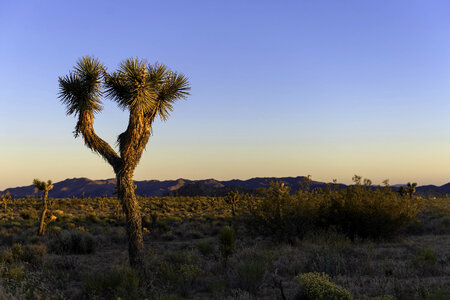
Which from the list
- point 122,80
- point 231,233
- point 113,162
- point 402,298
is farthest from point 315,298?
point 122,80

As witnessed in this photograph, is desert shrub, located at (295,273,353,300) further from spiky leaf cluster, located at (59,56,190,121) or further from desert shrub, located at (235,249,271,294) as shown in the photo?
spiky leaf cluster, located at (59,56,190,121)

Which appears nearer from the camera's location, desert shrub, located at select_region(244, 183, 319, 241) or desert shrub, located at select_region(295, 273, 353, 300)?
desert shrub, located at select_region(295, 273, 353, 300)

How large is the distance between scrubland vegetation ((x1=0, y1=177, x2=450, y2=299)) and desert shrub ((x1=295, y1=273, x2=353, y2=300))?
20mm

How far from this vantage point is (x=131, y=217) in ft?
31.6

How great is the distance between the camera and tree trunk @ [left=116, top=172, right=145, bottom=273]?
9383mm

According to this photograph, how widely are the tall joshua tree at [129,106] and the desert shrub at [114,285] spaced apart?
3.91 ft

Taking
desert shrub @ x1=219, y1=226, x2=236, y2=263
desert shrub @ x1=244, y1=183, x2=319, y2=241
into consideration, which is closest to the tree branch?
desert shrub @ x1=219, y1=226, x2=236, y2=263

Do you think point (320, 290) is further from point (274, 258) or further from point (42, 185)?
point (42, 185)

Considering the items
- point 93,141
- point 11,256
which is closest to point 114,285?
point 93,141

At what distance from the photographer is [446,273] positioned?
9.02 meters

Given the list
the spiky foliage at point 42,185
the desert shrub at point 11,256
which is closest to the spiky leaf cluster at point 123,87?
the desert shrub at point 11,256

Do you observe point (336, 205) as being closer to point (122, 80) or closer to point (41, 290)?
point (122, 80)

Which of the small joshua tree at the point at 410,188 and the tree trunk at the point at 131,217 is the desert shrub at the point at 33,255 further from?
the small joshua tree at the point at 410,188

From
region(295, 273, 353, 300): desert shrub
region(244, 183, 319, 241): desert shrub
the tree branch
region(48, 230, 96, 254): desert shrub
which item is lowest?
region(48, 230, 96, 254): desert shrub
